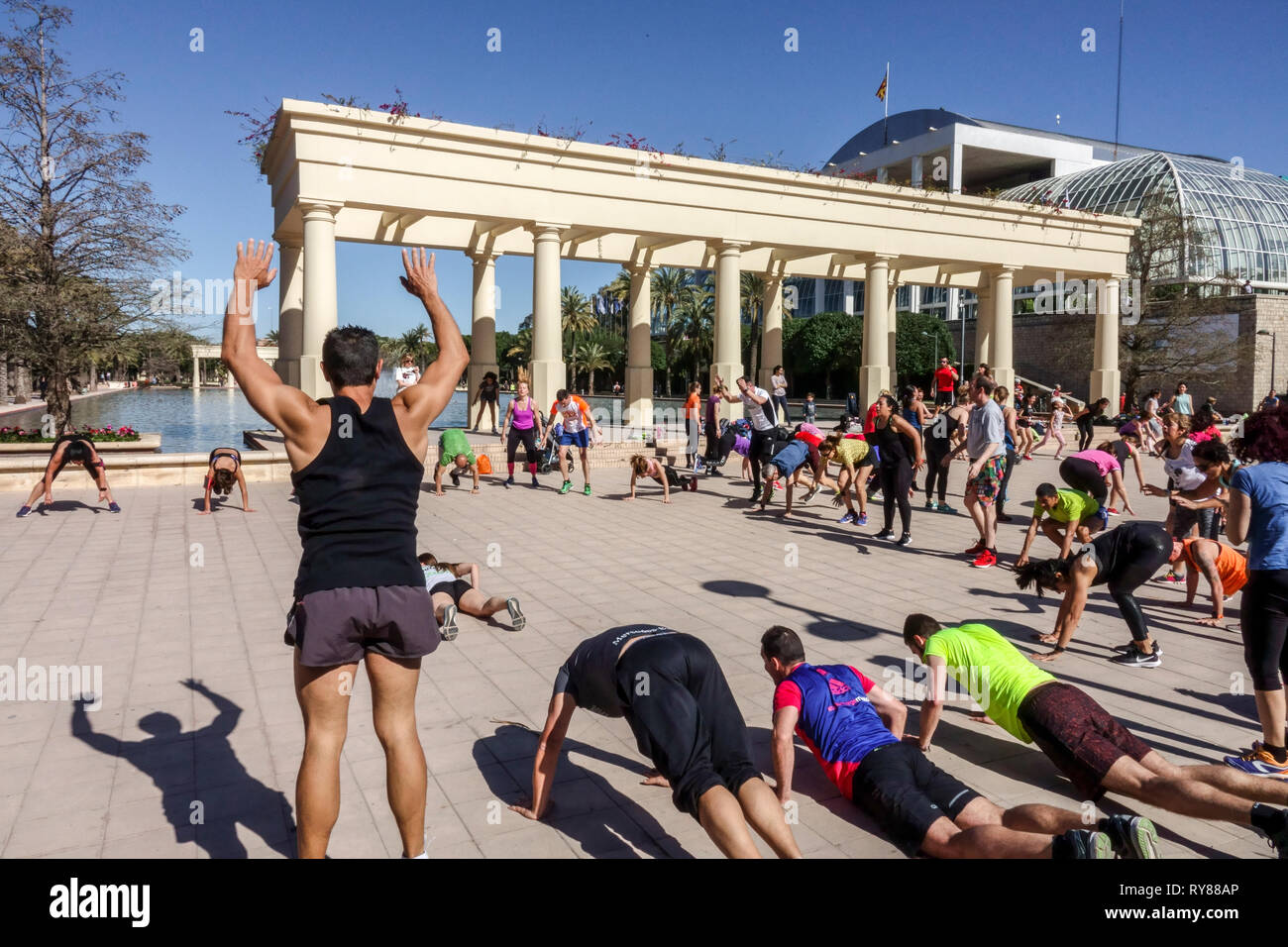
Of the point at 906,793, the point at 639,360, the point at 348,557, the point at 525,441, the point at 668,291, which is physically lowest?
the point at 906,793

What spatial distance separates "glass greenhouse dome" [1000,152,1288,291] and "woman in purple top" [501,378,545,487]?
136 feet

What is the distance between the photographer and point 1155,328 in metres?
39.8

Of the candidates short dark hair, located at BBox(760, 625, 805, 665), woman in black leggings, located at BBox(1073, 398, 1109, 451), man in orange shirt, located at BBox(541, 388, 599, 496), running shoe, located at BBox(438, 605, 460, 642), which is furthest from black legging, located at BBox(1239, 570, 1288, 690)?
woman in black leggings, located at BBox(1073, 398, 1109, 451)

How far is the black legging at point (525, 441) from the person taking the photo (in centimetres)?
1545

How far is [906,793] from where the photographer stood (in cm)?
362

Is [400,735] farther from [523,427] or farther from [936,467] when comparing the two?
[523,427]

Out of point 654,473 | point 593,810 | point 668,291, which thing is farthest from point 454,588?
point 668,291

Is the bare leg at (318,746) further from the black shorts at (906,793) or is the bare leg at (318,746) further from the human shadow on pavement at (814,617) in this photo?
the human shadow on pavement at (814,617)

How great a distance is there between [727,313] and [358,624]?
810 inches

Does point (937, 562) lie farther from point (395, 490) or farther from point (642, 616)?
point (395, 490)

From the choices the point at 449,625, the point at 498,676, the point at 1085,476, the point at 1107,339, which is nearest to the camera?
the point at 498,676

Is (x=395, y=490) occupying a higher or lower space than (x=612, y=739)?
higher

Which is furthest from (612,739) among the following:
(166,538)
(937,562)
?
(166,538)
